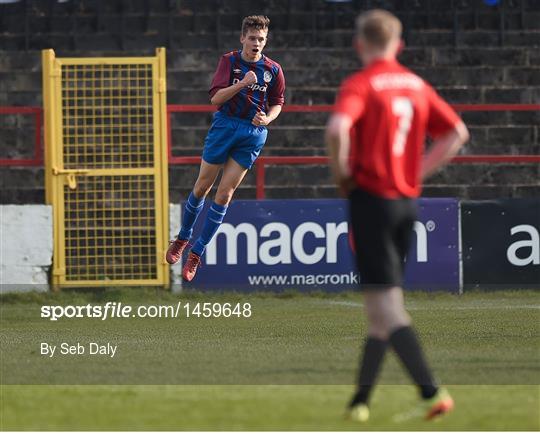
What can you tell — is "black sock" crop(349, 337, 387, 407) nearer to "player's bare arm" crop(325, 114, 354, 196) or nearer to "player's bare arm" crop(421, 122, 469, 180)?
"player's bare arm" crop(421, 122, 469, 180)

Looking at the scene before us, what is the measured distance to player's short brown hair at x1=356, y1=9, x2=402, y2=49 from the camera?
6199mm

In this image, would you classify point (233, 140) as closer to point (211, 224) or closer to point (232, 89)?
point (232, 89)

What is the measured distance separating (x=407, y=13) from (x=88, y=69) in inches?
202

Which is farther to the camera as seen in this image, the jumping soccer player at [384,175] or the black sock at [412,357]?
the black sock at [412,357]

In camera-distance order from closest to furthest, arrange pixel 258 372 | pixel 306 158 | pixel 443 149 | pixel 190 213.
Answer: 1. pixel 443 149
2. pixel 258 372
3. pixel 190 213
4. pixel 306 158

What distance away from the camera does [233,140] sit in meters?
11.5

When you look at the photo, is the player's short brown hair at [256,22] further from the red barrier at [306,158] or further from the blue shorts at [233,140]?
the red barrier at [306,158]

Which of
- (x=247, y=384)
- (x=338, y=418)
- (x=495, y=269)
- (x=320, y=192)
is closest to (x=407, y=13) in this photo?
(x=320, y=192)

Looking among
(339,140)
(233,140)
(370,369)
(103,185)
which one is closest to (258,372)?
(370,369)

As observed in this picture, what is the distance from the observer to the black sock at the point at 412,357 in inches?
251

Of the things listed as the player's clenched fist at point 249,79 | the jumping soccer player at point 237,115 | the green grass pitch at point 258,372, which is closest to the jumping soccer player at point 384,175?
the green grass pitch at point 258,372

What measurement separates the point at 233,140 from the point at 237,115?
207 mm

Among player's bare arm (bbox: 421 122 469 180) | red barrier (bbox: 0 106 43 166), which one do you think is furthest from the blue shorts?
red barrier (bbox: 0 106 43 166)

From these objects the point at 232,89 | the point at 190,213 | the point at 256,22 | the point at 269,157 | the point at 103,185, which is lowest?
the point at 103,185
